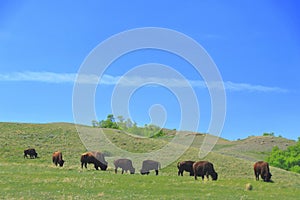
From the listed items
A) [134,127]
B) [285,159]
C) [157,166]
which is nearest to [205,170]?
[157,166]

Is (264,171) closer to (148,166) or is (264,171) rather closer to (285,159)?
(148,166)

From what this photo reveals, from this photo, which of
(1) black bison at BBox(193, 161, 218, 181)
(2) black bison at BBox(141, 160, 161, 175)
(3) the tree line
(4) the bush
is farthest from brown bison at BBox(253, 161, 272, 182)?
(3) the tree line

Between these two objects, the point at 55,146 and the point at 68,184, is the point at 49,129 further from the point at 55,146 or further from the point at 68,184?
the point at 68,184

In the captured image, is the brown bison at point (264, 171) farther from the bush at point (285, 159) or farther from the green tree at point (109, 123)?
the green tree at point (109, 123)

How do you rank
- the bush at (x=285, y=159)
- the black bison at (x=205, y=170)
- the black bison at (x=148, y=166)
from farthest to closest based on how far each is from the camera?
the bush at (x=285, y=159) → the black bison at (x=148, y=166) → the black bison at (x=205, y=170)

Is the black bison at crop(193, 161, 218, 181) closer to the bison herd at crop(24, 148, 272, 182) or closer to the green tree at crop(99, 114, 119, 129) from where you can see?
the bison herd at crop(24, 148, 272, 182)

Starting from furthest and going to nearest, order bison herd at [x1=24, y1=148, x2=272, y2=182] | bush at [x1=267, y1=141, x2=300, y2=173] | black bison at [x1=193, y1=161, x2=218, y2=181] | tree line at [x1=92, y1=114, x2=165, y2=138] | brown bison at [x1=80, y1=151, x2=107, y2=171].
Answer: tree line at [x1=92, y1=114, x2=165, y2=138], bush at [x1=267, y1=141, x2=300, y2=173], brown bison at [x1=80, y1=151, x2=107, y2=171], bison herd at [x1=24, y1=148, x2=272, y2=182], black bison at [x1=193, y1=161, x2=218, y2=181]

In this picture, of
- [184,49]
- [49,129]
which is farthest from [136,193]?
[49,129]

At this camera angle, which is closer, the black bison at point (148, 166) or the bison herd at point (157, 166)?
the bison herd at point (157, 166)

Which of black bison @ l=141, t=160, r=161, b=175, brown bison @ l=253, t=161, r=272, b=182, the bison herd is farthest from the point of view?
black bison @ l=141, t=160, r=161, b=175

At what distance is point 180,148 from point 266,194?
A: 152ft

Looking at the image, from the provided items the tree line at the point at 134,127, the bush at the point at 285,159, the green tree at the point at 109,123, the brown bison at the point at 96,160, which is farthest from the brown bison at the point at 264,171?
the green tree at the point at 109,123

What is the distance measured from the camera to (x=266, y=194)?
87.6 feet

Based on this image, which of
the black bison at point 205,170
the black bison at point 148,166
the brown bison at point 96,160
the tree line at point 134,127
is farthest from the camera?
the tree line at point 134,127
